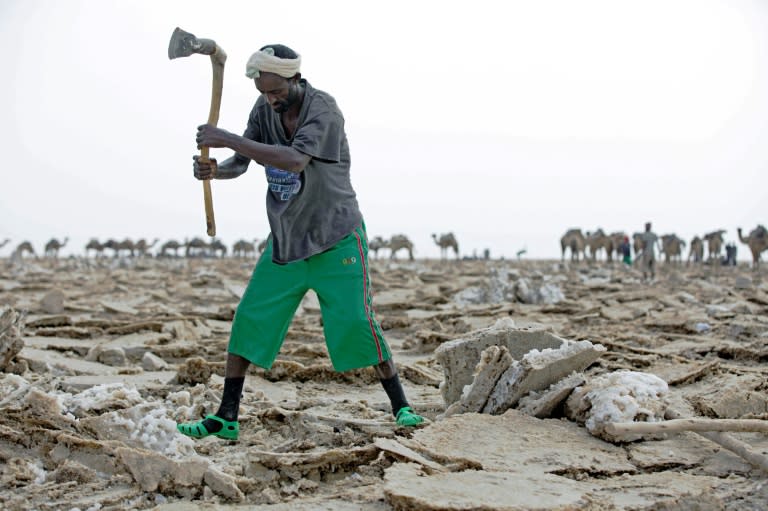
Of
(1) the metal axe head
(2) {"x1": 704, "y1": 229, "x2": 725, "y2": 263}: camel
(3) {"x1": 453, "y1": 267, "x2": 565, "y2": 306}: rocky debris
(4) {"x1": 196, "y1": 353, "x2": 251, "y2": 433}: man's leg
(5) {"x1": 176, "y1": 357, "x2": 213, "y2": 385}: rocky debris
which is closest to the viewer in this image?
(4) {"x1": 196, "y1": 353, "x2": 251, "y2": 433}: man's leg

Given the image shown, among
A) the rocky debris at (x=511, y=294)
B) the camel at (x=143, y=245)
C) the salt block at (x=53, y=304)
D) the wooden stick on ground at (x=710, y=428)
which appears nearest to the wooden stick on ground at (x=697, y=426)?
the wooden stick on ground at (x=710, y=428)

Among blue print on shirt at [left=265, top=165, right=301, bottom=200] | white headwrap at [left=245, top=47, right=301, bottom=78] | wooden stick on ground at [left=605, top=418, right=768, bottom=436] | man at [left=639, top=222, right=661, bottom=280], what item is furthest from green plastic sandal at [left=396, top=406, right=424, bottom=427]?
man at [left=639, top=222, right=661, bottom=280]

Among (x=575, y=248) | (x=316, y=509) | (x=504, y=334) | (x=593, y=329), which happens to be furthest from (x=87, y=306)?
(x=575, y=248)

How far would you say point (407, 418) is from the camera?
10.2 feet

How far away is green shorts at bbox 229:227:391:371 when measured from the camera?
10.3 ft

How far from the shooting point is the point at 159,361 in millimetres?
5121

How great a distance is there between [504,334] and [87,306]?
726 cm

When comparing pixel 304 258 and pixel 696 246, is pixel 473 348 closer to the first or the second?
pixel 304 258

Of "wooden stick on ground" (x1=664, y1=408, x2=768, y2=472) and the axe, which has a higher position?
the axe

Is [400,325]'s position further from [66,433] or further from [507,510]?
[507,510]

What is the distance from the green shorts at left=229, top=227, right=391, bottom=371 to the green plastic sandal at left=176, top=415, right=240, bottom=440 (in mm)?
291

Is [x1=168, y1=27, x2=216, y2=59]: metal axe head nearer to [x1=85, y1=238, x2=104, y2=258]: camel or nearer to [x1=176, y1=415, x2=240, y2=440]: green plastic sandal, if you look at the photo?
[x1=176, y1=415, x2=240, y2=440]: green plastic sandal

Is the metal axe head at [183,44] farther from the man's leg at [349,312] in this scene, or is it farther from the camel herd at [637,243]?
the camel herd at [637,243]

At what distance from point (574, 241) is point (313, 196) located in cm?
3174
